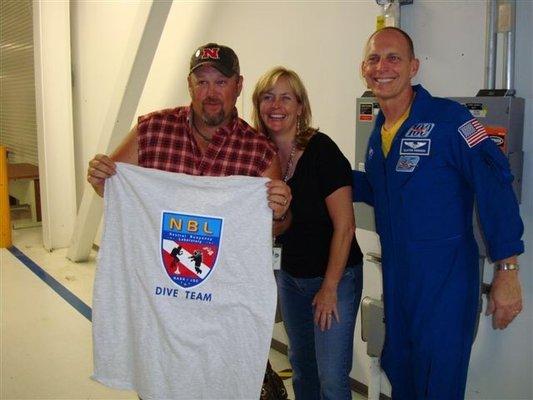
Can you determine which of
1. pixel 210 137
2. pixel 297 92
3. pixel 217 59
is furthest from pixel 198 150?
pixel 297 92

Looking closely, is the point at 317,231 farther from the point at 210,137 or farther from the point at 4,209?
the point at 4,209

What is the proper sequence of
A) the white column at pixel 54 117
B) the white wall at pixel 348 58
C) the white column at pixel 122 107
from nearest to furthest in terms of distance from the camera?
the white wall at pixel 348 58, the white column at pixel 122 107, the white column at pixel 54 117

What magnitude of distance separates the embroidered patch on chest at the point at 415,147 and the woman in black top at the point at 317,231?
8.8 inches

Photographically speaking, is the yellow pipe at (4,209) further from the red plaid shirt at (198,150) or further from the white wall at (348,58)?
the red plaid shirt at (198,150)

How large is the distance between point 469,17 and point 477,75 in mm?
258

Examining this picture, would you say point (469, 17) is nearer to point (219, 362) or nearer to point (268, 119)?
point (268, 119)

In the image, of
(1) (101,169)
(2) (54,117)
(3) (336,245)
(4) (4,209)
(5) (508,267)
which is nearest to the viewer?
(5) (508,267)

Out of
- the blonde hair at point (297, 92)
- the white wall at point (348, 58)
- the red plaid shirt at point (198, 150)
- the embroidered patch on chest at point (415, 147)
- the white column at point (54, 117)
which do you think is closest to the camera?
the embroidered patch on chest at point (415, 147)

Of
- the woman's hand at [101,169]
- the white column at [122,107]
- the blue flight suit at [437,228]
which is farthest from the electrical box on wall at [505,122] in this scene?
the white column at [122,107]

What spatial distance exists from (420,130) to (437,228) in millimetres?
340

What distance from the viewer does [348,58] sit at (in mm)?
2684

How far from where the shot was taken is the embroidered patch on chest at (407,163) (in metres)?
1.66

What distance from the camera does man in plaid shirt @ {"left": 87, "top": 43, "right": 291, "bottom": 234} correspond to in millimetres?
1729

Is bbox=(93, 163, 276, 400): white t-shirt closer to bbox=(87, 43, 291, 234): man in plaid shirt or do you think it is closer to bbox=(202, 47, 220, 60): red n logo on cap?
bbox=(87, 43, 291, 234): man in plaid shirt
